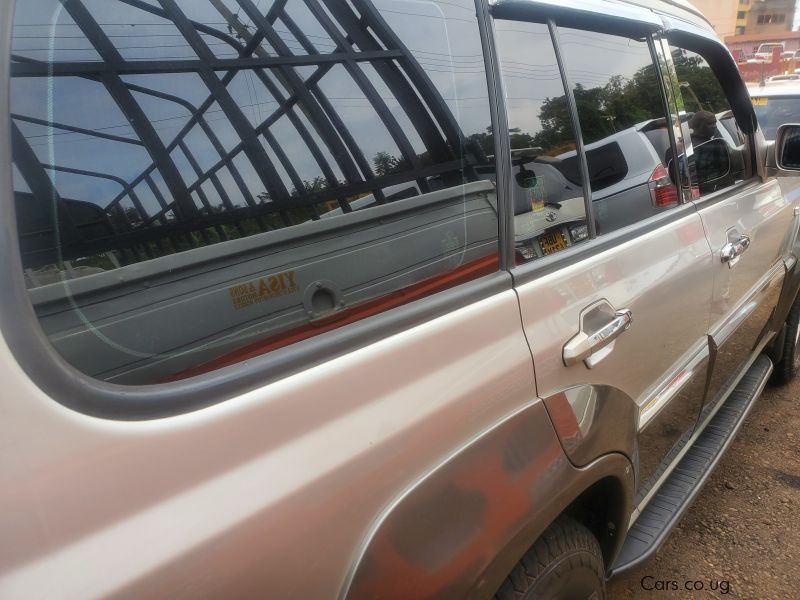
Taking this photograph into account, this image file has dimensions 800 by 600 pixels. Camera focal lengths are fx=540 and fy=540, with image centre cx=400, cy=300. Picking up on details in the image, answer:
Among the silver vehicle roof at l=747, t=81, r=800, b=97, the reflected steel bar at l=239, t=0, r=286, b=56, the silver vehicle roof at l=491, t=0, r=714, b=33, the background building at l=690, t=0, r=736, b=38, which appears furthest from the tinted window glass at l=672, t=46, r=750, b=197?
the background building at l=690, t=0, r=736, b=38

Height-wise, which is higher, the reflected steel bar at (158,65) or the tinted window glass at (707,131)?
the reflected steel bar at (158,65)

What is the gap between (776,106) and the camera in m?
4.56

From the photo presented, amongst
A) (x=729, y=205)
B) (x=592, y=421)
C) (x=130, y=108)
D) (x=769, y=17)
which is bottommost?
(x=592, y=421)

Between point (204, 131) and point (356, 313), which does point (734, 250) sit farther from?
point (204, 131)

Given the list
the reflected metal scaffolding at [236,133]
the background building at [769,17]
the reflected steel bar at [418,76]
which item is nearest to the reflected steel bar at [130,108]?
the reflected metal scaffolding at [236,133]

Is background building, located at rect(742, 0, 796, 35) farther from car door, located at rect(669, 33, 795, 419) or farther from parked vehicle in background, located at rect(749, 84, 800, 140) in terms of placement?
car door, located at rect(669, 33, 795, 419)

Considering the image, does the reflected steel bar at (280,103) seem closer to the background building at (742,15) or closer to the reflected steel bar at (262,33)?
the reflected steel bar at (262,33)

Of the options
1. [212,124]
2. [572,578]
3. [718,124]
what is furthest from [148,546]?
[718,124]

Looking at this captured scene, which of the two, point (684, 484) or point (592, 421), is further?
point (684, 484)

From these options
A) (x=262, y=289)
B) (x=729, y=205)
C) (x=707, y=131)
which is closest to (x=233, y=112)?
(x=262, y=289)

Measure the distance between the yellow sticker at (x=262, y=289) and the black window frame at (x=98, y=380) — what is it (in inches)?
4.8

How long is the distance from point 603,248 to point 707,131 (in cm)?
136

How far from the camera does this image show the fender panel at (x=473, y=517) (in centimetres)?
93

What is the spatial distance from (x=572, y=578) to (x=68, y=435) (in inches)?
49.5
